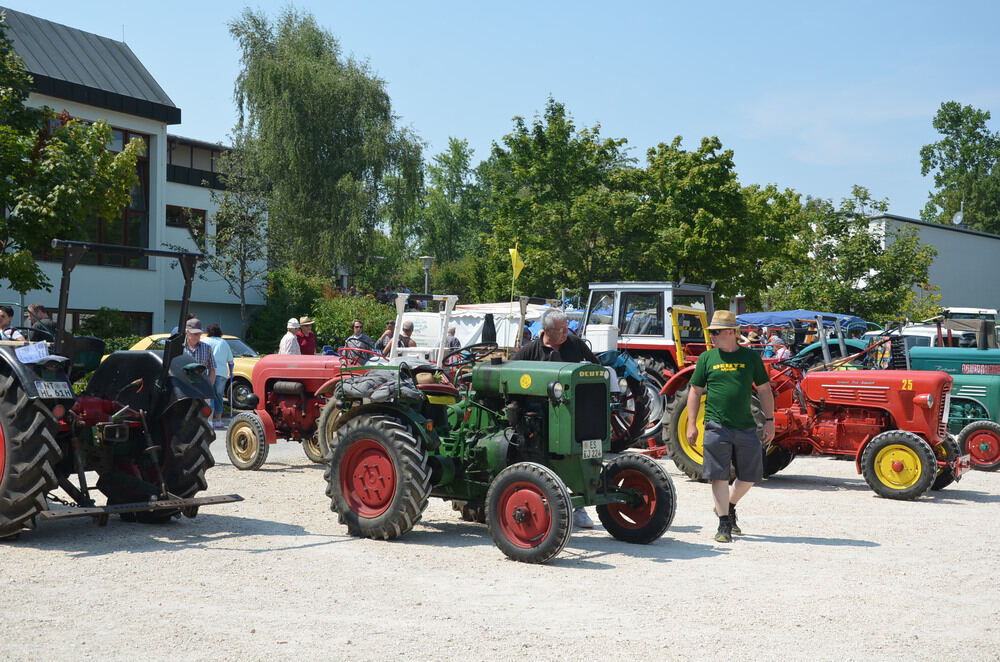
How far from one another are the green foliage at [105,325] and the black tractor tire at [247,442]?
36.5 ft

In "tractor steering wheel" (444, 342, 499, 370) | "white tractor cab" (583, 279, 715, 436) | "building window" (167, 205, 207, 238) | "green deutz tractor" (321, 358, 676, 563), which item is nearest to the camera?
"green deutz tractor" (321, 358, 676, 563)

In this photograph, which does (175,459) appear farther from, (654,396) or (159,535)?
(654,396)

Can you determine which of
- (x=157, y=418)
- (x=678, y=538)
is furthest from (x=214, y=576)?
(x=678, y=538)

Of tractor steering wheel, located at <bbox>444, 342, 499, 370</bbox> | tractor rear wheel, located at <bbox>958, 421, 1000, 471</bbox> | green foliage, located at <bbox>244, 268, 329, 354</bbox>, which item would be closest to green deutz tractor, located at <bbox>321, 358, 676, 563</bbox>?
tractor steering wheel, located at <bbox>444, 342, 499, 370</bbox>

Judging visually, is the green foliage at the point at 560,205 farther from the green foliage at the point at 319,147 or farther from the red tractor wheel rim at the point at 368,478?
the red tractor wheel rim at the point at 368,478

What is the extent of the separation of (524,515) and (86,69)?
75.3ft

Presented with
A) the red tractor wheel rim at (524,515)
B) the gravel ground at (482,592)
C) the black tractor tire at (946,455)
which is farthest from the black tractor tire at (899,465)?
the red tractor wheel rim at (524,515)

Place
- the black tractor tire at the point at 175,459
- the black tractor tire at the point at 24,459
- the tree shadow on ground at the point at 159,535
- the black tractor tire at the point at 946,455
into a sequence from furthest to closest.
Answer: the black tractor tire at the point at 946,455 < the black tractor tire at the point at 175,459 < the tree shadow on ground at the point at 159,535 < the black tractor tire at the point at 24,459

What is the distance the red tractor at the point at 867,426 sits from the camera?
10.3 m

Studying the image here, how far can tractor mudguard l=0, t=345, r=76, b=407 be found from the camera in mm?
6805

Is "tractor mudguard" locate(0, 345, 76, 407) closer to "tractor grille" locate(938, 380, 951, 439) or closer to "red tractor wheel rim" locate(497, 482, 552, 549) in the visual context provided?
"red tractor wheel rim" locate(497, 482, 552, 549)

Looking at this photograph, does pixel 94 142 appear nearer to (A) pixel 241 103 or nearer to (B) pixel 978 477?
(B) pixel 978 477

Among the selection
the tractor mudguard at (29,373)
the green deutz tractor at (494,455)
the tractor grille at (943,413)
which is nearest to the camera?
the tractor mudguard at (29,373)

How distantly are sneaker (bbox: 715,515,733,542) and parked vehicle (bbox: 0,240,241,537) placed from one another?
3.68 m
